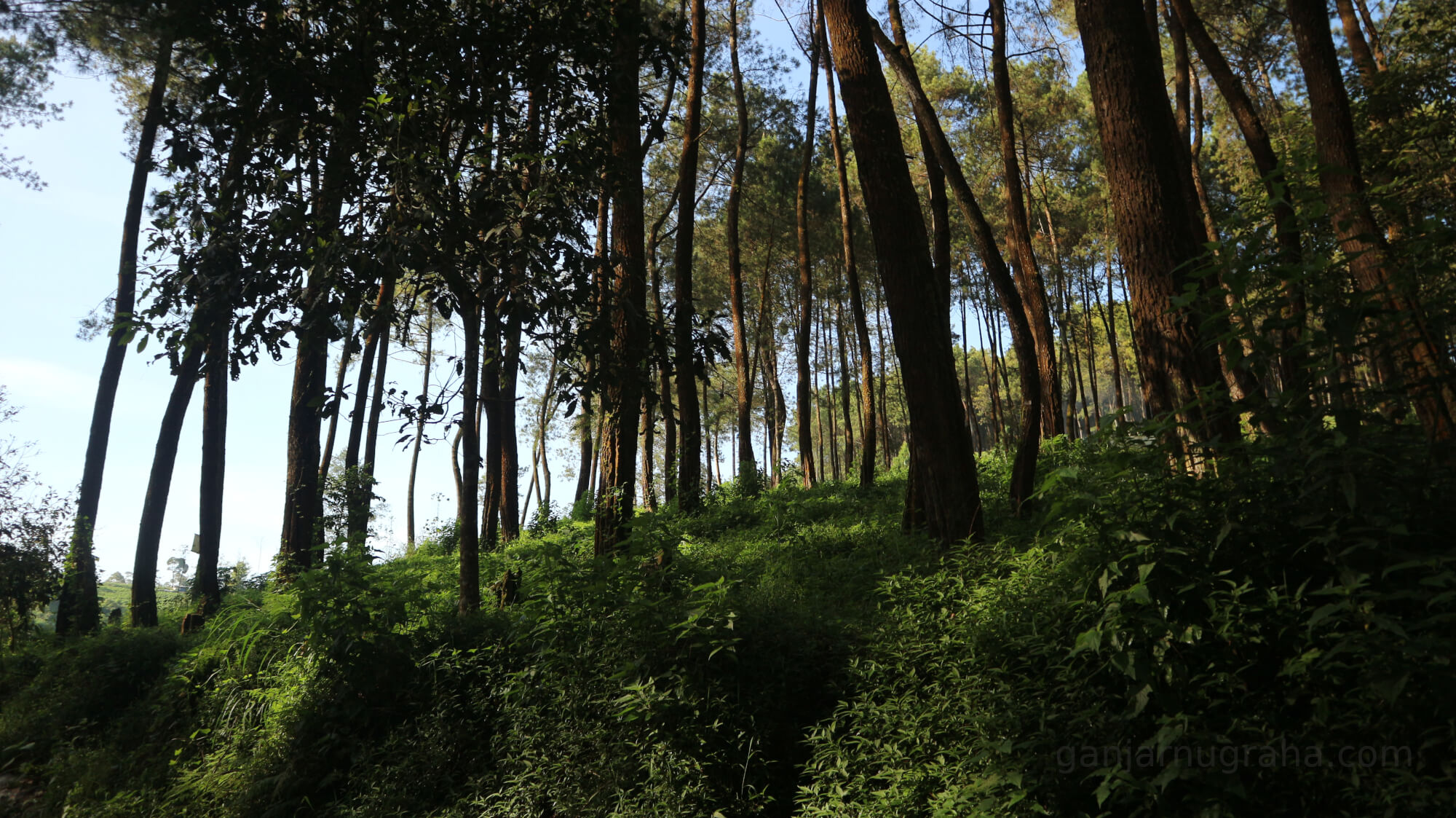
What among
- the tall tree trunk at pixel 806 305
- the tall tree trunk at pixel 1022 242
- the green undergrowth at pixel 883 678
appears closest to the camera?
the green undergrowth at pixel 883 678

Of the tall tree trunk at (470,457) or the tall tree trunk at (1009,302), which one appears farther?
the tall tree trunk at (1009,302)

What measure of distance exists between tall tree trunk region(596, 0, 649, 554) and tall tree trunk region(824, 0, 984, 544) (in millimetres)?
1760

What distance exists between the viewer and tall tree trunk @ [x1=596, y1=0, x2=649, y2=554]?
5.77 m

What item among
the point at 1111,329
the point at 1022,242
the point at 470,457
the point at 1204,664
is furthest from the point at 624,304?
the point at 1111,329

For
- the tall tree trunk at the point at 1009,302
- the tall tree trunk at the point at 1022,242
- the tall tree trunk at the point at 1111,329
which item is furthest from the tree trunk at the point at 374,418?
the tall tree trunk at the point at 1111,329

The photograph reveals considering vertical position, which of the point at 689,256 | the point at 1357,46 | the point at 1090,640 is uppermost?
the point at 1357,46

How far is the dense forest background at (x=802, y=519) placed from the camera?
2.90 meters

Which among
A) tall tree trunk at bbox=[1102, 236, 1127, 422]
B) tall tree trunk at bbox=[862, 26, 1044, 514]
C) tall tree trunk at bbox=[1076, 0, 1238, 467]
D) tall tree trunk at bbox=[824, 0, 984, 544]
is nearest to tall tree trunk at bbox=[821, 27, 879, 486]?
tall tree trunk at bbox=[862, 26, 1044, 514]

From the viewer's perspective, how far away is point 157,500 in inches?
445

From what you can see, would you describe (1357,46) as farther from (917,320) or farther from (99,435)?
(99,435)

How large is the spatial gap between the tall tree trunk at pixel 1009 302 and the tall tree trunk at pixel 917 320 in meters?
0.17

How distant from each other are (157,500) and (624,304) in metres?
9.72

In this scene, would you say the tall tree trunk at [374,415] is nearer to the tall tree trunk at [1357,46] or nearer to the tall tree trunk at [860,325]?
the tall tree trunk at [860,325]

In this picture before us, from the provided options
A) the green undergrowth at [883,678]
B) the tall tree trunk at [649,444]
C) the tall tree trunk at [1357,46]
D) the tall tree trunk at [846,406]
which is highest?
the tall tree trunk at [1357,46]
